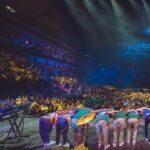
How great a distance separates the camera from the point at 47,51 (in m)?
36.0

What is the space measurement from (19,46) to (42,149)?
1901cm

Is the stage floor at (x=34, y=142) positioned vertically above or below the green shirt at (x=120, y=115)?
below

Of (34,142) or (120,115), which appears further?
(34,142)

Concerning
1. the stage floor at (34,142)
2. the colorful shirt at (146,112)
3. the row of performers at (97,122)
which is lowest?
the stage floor at (34,142)

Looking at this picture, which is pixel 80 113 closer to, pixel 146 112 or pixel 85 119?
pixel 85 119

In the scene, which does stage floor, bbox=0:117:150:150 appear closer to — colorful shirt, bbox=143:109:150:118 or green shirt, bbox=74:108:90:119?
colorful shirt, bbox=143:109:150:118

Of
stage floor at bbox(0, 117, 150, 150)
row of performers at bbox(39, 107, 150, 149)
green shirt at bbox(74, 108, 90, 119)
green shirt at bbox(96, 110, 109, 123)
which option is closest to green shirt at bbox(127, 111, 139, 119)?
row of performers at bbox(39, 107, 150, 149)

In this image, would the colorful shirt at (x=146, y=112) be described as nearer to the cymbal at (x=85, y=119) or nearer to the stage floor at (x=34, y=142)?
the stage floor at (x=34, y=142)

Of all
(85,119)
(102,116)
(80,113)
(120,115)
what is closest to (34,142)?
(80,113)

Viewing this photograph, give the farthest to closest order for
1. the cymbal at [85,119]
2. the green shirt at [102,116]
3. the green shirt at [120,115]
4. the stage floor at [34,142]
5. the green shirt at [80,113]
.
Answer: the stage floor at [34,142], the green shirt at [120,115], the green shirt at [102,116], the green shirt at [80,113], the cymbal at [85,119]

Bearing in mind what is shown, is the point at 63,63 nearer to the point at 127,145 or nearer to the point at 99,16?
the point at 99,16

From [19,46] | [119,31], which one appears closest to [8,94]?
[19,46]

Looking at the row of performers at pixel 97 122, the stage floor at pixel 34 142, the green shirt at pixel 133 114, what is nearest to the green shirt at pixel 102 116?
the row of performers at pixel 97 122

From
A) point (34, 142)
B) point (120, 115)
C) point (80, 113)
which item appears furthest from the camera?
point (34, 142)
